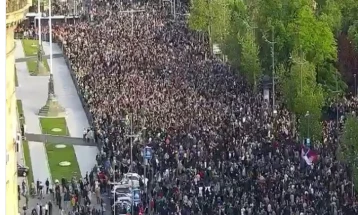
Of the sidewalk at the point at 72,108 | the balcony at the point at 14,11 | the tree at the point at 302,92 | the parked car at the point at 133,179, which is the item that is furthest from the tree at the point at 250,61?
the balcony at the point at 14,11

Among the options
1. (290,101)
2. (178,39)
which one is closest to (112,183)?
(290,101)

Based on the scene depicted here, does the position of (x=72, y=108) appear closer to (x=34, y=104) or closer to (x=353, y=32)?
(x=34, y=104)

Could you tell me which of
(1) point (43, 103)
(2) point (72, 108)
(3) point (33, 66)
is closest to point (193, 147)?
(2) point (72, 108)

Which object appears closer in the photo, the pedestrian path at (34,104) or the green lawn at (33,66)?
the pedestrian path at (34,104)

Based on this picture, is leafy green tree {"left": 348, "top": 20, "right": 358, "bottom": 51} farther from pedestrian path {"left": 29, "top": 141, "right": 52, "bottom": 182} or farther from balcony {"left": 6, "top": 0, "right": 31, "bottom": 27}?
balcony {"left": 6, "top": 0, "right": 31, "bottom": 27}

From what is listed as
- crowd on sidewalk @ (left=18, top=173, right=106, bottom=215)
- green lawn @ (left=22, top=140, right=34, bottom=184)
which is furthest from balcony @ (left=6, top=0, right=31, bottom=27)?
green lawn @ (left=22, top=140, right=34, bottom=184)

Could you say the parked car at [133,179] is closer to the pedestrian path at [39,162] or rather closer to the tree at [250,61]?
the pedestrian path at [39,162]
